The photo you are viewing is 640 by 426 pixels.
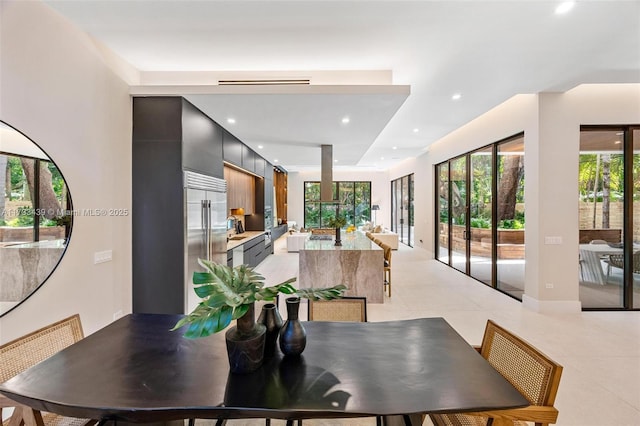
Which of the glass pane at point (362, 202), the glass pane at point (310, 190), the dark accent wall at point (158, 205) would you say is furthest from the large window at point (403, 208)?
the dark accent wall at point (158, 205)

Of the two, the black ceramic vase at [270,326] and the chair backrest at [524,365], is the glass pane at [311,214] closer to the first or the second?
the chair backrest at [524,365]

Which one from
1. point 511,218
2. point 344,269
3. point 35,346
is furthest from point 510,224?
point 35,346

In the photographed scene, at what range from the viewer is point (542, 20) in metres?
2.41

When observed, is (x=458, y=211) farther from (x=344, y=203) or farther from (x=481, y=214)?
(x=344, y=203)

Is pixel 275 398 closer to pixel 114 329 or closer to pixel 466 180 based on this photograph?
pixel 114 329

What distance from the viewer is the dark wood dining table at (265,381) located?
3.34 feet

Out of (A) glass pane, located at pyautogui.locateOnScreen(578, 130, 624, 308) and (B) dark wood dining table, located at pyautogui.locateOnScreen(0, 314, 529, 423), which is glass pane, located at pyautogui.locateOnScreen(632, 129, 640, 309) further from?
(B) dark wood dining table, located at pyautogui.locateOnScreen(0, 314, 529, 423)

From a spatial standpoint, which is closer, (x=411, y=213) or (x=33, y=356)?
(x=33, y=356)

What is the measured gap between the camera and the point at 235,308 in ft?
3.59

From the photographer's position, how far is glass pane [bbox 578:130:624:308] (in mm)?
3938

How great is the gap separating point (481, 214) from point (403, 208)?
5.59m

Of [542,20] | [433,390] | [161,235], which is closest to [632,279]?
[542,20]

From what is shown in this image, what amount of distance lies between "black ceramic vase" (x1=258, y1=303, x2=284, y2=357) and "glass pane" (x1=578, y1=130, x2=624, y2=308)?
15.8 ft

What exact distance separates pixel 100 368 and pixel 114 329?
49 cm
